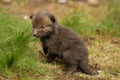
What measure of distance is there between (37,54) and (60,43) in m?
0.66

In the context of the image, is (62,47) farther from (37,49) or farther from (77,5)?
(77,5)

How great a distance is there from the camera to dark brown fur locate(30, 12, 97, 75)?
23.2 ft

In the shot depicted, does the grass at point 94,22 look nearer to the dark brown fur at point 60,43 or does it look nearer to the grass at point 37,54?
the grass at point 37,54

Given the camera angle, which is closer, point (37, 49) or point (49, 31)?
point (49, 31)

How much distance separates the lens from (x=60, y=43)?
729 cm

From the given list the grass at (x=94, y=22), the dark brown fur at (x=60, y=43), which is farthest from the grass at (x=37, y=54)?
the dark brown fur at (x=60, y=43)

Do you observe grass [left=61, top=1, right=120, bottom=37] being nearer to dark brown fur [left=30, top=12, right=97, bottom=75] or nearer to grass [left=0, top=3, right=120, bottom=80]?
grass [left=0, top=3, right=120, bottom=80]

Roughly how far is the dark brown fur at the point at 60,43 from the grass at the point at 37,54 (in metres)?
0.17

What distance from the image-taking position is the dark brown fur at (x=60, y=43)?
706cm

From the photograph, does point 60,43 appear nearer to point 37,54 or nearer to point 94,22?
point 37,54

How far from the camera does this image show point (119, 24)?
1067 centimetres

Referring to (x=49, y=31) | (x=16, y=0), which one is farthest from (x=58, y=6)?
(x=49, y=31)

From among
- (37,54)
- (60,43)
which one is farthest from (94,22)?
(60,43)

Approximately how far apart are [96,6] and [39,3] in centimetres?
188
